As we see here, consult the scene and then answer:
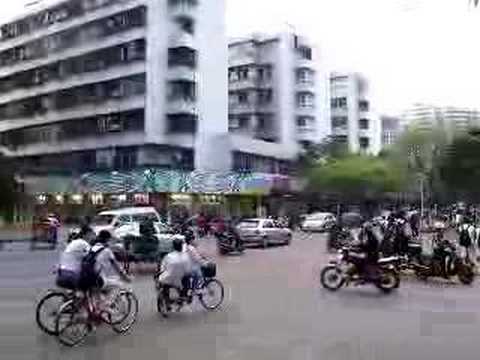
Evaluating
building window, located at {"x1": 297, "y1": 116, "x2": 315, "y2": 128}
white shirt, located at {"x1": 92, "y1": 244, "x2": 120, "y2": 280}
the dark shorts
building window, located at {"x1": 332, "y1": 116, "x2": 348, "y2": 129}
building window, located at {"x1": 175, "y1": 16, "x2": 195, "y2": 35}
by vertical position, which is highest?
building window, located at {"x1": 175, "y1": 16, "x2": 195, "y2": 35}

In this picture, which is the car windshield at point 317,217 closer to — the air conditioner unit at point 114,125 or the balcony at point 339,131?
the balcony at point 339,131

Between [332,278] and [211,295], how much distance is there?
3.97 metres

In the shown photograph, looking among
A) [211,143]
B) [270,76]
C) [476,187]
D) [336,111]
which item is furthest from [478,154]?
[270,76]

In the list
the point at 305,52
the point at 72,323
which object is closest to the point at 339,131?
the point at 305,52

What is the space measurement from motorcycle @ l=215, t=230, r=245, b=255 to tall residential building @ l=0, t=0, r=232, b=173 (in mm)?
10885

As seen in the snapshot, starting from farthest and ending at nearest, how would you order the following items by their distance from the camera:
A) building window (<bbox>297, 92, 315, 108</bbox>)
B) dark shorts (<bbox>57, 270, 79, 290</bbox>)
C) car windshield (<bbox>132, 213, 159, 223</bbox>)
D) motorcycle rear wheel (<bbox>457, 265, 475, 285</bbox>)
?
car windshield (<bbox>132, 213, 159, 223</bbox>) < motorcycle rear wheel (<bbox>457, 265, 475, 285</bbox>) < building window (<bbox>297, 92, 315, 108</bbox>) < dark shorts (<bbox>57, 270, 79, 290</bbox>)

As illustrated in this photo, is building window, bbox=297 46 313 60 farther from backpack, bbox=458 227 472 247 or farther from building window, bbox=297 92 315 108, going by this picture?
backpack, bbox=458 227 472 247

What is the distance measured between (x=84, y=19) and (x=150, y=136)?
2.56 metres

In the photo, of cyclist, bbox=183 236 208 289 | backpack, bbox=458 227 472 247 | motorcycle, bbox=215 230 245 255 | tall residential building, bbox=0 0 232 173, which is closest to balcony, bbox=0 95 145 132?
tall residential building, bbox=0 0 232 173

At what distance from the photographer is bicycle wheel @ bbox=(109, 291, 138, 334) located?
10836 mm

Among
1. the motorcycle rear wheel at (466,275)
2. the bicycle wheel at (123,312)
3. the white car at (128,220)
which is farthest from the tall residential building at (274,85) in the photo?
the white car at (128,220)

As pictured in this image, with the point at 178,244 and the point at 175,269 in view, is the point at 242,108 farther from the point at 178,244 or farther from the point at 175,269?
the point at 175,269

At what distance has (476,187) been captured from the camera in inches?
1436

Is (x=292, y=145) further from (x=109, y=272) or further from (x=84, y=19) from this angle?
(x=109, y=272)
